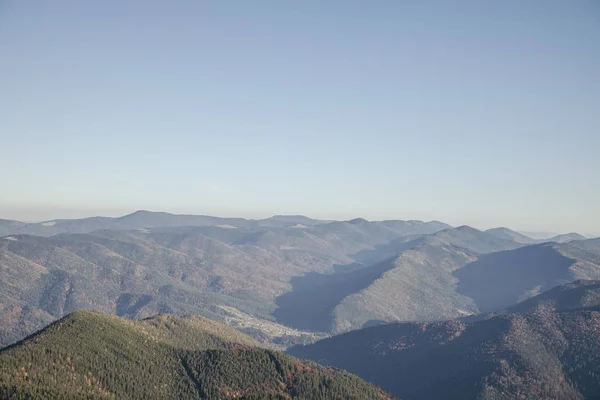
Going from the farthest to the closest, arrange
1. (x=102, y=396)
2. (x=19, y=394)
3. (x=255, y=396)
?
1. (x=255, y=396)
2. (x=102, y=396)
3. (x=19, y=394)

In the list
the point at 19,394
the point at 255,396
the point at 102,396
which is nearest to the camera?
the point at 19,394

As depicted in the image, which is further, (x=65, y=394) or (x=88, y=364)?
(x=88, y=364)

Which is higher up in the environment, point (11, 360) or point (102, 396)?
point (11, 360)

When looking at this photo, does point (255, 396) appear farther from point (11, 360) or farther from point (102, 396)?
point (11, 360)

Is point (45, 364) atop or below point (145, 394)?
atop

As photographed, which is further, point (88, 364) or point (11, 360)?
point (88, 364)

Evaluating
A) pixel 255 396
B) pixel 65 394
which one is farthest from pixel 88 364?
pixel 255 396

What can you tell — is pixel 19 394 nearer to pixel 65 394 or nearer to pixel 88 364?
pixel 65 394

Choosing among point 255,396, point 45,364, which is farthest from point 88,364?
point 255,396
